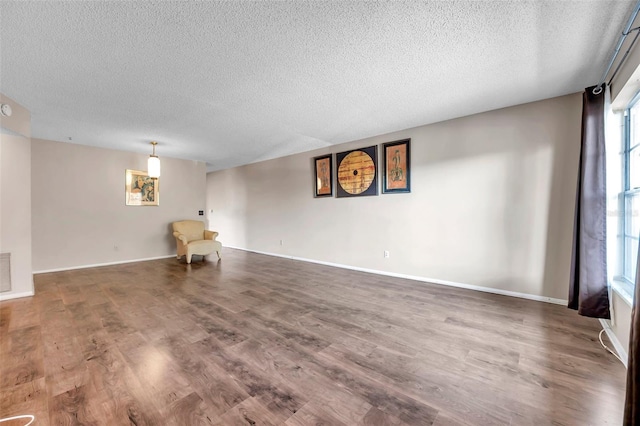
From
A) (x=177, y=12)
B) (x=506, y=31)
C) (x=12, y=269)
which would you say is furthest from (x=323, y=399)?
(x=12, y=269)

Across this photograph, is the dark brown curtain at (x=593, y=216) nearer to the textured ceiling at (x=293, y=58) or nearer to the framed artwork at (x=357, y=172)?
the textured ceiling at (x=293, y=58)

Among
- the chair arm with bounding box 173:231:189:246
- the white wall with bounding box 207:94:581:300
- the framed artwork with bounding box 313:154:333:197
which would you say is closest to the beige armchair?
the chair arm with bounding box 173:231:189:246

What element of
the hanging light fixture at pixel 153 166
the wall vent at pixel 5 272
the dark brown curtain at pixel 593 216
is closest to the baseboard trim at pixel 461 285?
the dark brown curtain at pixel 593 216

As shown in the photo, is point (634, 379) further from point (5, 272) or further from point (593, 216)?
point (5, 272)

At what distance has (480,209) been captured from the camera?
3.48m

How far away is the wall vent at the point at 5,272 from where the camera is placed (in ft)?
10.3

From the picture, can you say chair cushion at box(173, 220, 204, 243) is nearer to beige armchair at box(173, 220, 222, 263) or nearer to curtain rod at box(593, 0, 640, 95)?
beige armchair at box(173, 220, 222, 263)

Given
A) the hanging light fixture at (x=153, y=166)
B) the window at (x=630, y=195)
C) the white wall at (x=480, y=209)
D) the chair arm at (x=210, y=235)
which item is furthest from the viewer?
the chair arm at (x=210, y=235)

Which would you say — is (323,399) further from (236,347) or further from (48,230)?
(48,230)

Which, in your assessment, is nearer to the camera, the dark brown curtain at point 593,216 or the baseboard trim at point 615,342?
the baseboard trim at point 615,342

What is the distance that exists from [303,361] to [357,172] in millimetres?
3607

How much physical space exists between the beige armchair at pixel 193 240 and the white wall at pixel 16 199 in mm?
2329

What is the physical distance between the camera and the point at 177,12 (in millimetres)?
1662

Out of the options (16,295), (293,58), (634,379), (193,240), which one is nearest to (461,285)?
(634,379)
